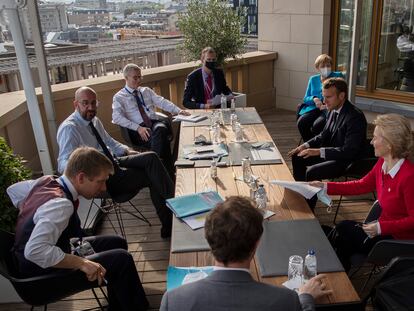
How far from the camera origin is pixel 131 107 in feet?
14.8

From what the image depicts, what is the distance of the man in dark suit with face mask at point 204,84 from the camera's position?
5.02 metres

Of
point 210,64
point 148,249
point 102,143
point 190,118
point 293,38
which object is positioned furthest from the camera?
point 293,38

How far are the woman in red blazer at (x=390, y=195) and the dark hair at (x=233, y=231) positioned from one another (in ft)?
4.22

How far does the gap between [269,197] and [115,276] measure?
102 cm

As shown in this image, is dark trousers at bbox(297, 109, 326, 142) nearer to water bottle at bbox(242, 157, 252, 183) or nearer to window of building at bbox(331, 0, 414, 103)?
window of building at bbox(331, 0, 414, 103)

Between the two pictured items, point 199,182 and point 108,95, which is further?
point 108,95

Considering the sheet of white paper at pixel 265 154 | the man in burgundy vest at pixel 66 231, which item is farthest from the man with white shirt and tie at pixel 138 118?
the man in burgundy vest at pixel 66 231

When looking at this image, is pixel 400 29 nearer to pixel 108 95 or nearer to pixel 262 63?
pixel 262 63

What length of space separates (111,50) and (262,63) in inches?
874

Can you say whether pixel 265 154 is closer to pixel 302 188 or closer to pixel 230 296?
pixel 302 188

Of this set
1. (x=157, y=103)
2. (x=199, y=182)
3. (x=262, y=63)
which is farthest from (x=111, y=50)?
(x=199, y=182)

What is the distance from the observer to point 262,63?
711 centimetres

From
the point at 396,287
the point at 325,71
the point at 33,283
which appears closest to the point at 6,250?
the point at 33,283

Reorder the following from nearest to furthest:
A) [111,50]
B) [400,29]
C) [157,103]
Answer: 1. [157,103]
2. [400,29]
3. [111,50]
